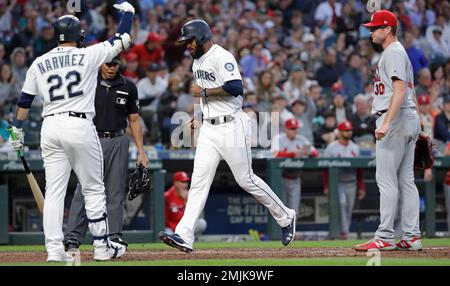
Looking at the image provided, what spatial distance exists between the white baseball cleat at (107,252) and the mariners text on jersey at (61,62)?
1537 mm

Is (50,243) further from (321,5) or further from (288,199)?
(321,5)

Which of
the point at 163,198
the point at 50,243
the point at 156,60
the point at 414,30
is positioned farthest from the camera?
the point at 414,30

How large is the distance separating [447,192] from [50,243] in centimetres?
755

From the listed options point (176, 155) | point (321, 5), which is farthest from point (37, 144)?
point (321, 5)

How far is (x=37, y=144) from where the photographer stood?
13.8 m

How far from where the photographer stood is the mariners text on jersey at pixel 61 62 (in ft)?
26.8

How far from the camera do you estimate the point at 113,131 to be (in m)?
9.95

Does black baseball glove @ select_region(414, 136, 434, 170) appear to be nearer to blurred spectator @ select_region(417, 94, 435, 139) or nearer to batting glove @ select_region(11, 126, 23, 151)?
batting glove @ select_region(11, 126, 23, 151)

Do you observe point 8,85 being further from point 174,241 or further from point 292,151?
point 174,241

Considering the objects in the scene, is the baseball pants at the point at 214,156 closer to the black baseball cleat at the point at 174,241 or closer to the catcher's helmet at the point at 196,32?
the black baseball cleat at the point at 174,241

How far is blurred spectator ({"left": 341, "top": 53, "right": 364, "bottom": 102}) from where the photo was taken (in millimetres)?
17703

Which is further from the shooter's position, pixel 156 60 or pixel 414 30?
pixel 414 30

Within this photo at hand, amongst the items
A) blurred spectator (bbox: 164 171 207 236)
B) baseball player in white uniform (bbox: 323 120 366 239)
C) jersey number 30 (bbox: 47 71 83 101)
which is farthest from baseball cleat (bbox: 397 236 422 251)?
blurred spectator (bbox: 164 171 207 236)

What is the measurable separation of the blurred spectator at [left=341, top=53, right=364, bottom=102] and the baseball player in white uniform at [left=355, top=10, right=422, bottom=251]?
8.66 metres
